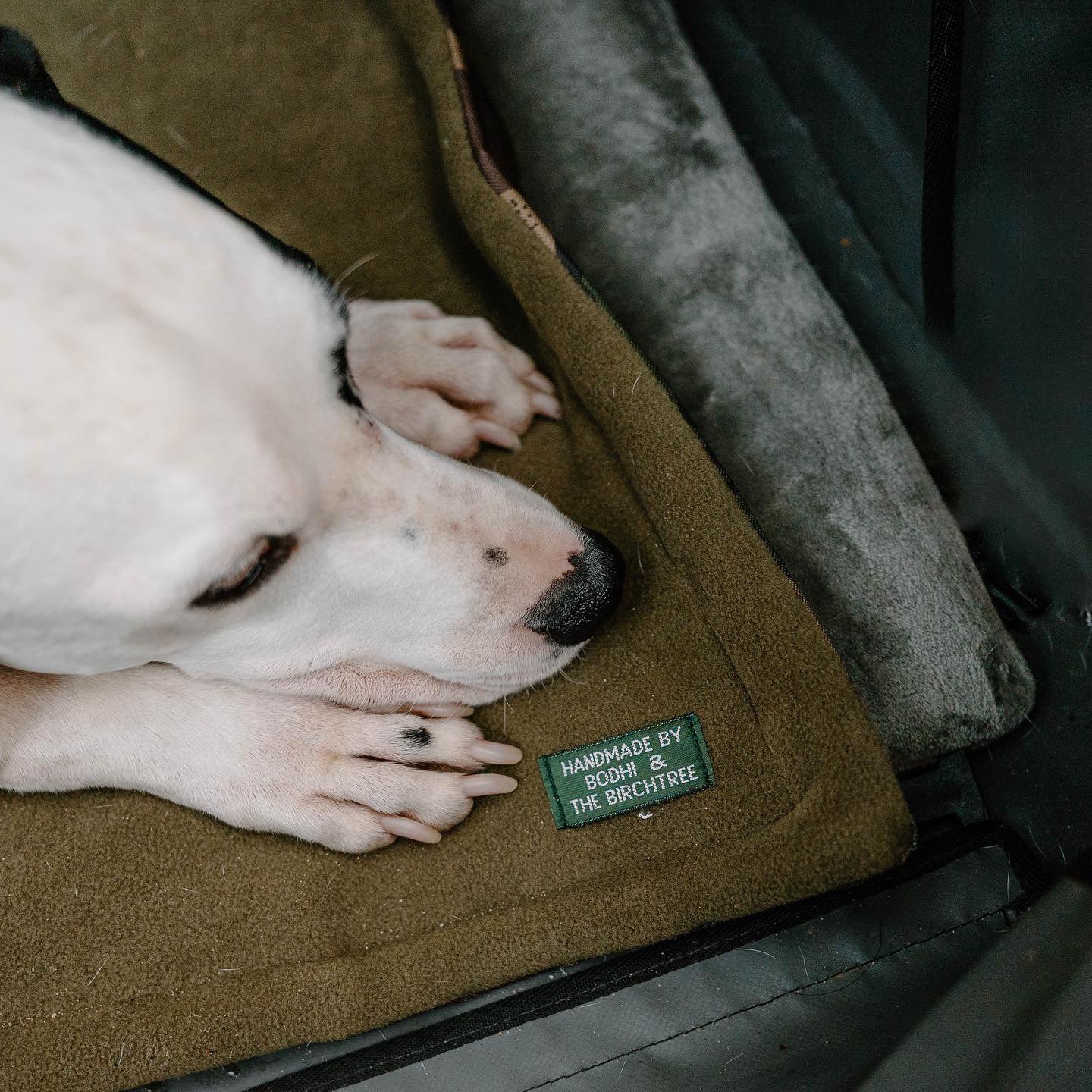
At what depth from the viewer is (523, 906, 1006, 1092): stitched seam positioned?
4.21 ft

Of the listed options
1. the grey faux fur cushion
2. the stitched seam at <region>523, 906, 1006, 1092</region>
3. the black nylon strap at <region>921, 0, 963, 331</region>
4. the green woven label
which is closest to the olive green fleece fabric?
the green woven label

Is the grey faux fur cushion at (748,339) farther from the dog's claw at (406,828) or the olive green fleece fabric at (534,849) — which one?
the dog's claw at (406,828)

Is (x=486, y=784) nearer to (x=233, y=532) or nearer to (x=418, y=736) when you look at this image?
(x=418, y=736)

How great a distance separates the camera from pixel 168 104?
205 cm

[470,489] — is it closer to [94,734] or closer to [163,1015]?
[94,734]

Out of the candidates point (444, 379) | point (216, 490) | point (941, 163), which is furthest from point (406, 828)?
point (941, 163)

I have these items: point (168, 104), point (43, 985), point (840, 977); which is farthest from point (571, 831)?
point (168, 104)

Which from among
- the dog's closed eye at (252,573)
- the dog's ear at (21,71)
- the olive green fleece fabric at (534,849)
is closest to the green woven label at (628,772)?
the olive green fleece fabric at (534,849)

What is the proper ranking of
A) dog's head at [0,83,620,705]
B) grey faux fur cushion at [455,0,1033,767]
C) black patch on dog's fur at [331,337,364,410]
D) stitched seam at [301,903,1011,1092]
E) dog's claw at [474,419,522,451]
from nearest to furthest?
dog's head at [0,83,620,705], black patch on dog's fur at [331,337,364,410], stitched seam at [301,903,1011,1092], grey faux fur cushion at [455,0,1033,767], dog's claw at [474,419,522,451]

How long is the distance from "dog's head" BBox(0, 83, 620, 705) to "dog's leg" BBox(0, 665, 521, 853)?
6 centimetres

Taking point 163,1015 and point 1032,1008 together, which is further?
point 163,1015

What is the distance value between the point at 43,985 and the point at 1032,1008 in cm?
132

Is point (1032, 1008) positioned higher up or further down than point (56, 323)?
further down

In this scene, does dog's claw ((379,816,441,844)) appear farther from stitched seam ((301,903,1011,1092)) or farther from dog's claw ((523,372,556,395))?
dog's claw ((523,372,556,395))
